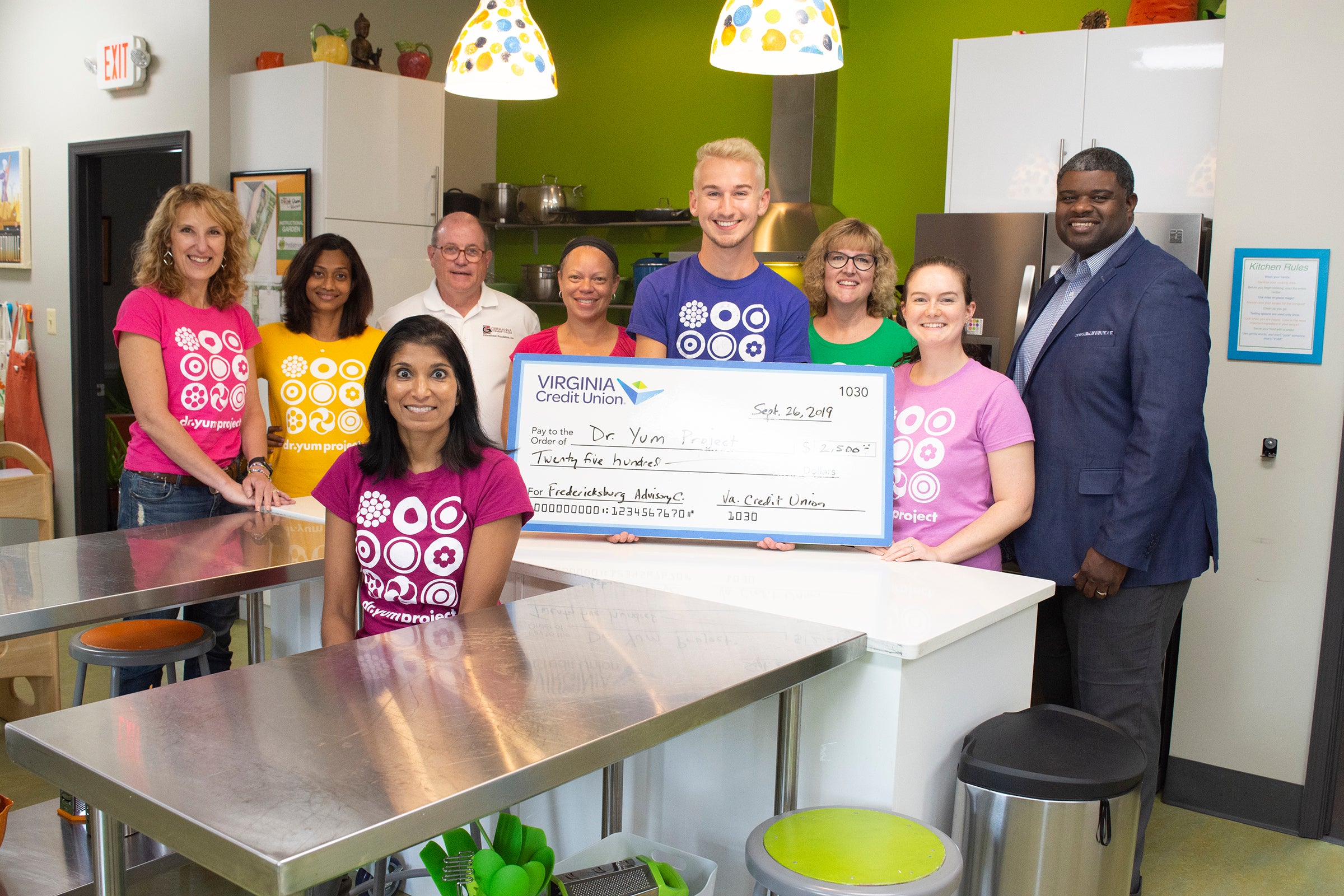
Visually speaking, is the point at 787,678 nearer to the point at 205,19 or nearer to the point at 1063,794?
the point at 1063,794

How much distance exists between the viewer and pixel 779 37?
216cm

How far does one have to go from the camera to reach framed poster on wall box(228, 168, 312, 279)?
4.54 m

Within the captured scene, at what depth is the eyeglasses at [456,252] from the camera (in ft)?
9.98

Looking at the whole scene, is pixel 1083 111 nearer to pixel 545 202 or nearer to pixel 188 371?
pixel 545 202

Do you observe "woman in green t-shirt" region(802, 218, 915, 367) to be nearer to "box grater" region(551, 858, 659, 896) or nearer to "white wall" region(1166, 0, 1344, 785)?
"white wall" region(1166, 0, 1344, 785)

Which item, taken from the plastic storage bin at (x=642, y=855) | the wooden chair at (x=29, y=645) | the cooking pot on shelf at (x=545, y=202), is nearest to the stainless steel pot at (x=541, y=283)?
the cooking pot on shelf at (x=545, y=202)

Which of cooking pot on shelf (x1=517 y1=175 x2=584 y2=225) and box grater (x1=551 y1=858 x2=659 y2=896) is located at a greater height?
cooking pot on shelf (x1=517 y1=175 x2=584 y2=225)

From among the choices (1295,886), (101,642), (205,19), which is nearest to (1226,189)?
(1295,886)

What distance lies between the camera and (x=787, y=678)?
151cm

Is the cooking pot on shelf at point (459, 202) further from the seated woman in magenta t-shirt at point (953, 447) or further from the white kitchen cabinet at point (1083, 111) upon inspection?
the seated woman in magenta t-shirt at point (953, 447)

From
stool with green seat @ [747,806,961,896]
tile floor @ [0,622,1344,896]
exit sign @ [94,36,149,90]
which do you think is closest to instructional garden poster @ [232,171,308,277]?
exit sign @ [94,36,149,90]

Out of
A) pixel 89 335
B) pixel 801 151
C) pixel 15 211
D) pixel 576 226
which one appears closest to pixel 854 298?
pixel 801 151

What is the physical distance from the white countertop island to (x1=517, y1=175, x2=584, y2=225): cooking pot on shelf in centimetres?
398

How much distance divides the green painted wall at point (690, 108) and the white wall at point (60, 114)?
2072mm
